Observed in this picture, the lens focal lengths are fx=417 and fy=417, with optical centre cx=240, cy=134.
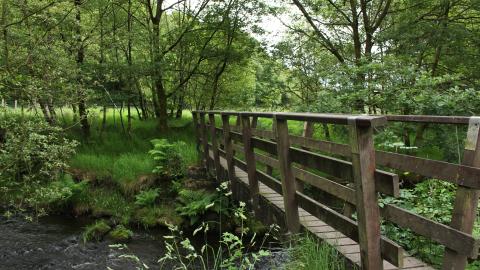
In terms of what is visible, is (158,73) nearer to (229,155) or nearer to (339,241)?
(229,155)

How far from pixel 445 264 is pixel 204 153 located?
8119mm

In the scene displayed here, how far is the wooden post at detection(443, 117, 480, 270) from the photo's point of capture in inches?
108

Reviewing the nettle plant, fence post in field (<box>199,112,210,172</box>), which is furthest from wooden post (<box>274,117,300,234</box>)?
fence post in field (<box>199,112,210,172</box>)

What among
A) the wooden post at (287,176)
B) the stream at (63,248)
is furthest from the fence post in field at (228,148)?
the wooden post at (287,176)

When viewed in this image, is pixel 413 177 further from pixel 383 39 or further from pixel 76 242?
pixel 76 242

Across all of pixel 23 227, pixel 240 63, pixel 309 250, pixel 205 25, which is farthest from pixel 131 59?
pixel 309 250

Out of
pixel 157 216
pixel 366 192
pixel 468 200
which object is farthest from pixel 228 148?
pixel 468 200

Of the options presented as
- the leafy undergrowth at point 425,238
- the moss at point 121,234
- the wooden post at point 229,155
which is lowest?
the moss at point 121,234

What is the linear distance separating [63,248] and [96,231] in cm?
81

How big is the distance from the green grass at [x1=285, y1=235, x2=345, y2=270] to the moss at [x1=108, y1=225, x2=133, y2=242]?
18.0ft

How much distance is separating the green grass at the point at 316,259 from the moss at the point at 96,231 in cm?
574

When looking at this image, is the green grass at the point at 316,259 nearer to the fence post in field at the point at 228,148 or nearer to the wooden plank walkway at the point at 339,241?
the wooden plank walkway at the point at 339,241

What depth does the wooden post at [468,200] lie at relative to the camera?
108 inches

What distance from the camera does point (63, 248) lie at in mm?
7938
